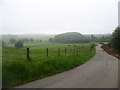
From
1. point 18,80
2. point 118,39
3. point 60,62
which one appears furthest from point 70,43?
point 18,80

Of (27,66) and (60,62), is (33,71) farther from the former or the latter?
(60,62)

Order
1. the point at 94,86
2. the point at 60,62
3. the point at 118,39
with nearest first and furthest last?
the point at 94,86 < the point at 60,62 < the point at 118,39

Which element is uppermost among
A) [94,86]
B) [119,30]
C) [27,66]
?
[119,30]

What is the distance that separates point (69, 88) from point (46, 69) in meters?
2.72

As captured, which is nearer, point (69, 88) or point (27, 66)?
point (69, 88)

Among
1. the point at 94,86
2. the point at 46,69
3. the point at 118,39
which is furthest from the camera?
the point at 118,39

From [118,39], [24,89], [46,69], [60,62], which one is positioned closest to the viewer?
[24,89]

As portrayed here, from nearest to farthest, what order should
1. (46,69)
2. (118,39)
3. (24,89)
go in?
1. (24,89)
2. (46,69)
3. (118,39)

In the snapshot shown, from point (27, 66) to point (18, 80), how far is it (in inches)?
49.5

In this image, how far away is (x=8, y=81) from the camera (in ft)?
18.4

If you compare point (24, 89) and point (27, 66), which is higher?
point (27, 66)

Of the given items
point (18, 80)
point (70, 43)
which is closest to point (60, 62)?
point (18, 80)

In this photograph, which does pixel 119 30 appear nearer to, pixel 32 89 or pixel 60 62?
pixel 60 62

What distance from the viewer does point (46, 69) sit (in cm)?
771
